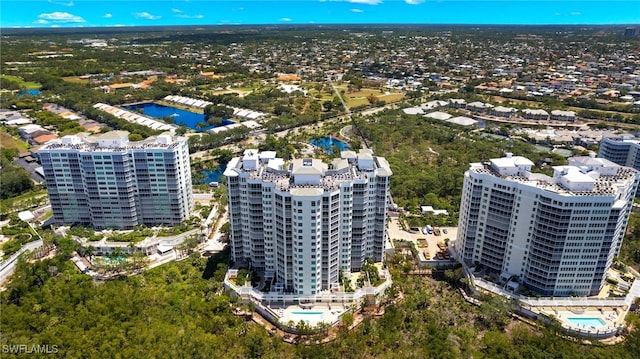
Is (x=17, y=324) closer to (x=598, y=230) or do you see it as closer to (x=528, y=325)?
(x=528, y=325)

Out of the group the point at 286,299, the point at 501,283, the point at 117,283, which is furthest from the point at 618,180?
the point at 117,283

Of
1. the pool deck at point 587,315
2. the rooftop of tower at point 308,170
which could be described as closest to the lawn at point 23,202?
the rooftop of tower at point 308,170

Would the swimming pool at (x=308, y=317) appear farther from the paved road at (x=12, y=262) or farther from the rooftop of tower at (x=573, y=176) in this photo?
the paved road at (x=12, y=262)

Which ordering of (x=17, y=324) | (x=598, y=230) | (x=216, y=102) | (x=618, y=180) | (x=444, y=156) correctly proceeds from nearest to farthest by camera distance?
(x=17, y=324) < (x=598, y=230) < (x=618, y=180) < (x=444, y=156) < (x=216, y=102)

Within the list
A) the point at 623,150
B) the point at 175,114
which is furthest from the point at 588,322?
the point at 175,114

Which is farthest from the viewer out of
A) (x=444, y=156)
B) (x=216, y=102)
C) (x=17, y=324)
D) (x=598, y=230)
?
(x=216, y=102)

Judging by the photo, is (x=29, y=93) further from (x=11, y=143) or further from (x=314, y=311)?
(x=314, y=311)

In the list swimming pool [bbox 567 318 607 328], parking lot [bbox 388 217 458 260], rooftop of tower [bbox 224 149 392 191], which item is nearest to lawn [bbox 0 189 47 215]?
rooftop of tower [bbox 224 149 392 191]

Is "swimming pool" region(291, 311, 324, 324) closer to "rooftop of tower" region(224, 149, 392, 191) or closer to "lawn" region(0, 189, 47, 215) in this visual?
"rooftop of tower" region(224, 149, 392, 191)
